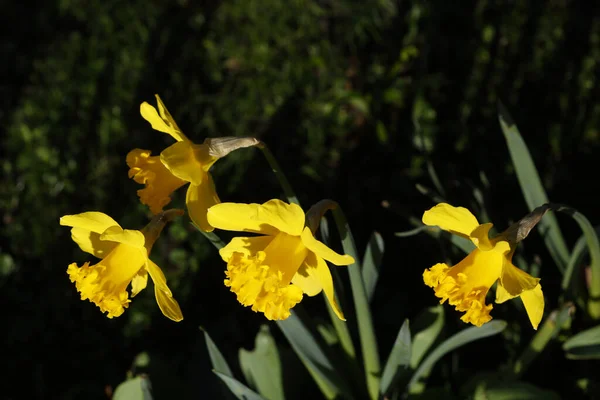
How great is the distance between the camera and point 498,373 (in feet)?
6.25

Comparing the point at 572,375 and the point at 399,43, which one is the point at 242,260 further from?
the point at 399,43

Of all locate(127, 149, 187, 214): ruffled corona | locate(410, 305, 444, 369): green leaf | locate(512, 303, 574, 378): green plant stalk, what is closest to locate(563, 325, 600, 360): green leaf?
locate(512, 303, 574, 378): green plant stalk

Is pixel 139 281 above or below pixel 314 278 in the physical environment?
below

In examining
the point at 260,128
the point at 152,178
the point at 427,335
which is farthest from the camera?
the point at 260,128

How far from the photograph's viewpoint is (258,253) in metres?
1.44

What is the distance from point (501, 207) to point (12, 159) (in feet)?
7.63

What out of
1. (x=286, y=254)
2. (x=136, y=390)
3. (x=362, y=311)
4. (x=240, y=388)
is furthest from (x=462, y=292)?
(x=136, y=390)

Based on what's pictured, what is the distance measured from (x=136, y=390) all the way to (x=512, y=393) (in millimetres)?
990

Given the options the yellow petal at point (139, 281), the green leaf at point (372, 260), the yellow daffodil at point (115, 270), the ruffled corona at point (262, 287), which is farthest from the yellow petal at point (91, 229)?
the green leaf at point (372, 260)

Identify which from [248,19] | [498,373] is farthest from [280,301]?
[248,19]

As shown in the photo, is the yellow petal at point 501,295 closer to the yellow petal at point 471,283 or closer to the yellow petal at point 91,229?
the yellow petal at point 471,283

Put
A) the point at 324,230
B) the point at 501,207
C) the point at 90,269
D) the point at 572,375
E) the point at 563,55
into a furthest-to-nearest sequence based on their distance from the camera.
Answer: the point at 563,55 < the point at 501,207 < the point at 572,375 < the point at 324,230 < the point at 90,269

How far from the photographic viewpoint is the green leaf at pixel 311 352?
174cm

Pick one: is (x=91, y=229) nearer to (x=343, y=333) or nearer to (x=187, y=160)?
(x=187, y=160)
